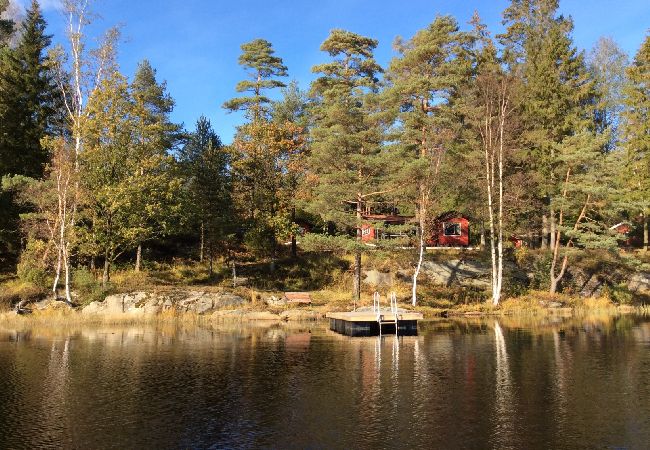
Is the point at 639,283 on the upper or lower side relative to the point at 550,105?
lower

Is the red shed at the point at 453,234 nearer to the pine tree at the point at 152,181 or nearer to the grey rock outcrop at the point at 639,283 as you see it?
the grey rock outcrop at the point at 639,283

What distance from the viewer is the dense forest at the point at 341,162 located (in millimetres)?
37094

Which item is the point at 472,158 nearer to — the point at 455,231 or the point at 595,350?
the point at 455,231

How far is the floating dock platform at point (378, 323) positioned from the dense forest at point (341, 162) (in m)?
8.33

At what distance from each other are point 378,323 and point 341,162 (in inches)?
545

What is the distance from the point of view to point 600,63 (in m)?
63.2

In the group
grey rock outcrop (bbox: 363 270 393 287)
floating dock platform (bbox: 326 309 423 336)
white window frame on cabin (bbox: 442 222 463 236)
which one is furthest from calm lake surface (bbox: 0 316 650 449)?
white window frame on cabin (bbox: 442 222 463 236)

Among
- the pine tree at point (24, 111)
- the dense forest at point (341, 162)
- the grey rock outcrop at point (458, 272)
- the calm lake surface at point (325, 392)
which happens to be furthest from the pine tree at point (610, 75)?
the pine tree at point (24, 111)

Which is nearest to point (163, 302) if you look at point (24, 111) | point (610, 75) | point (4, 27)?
point (24, 111)

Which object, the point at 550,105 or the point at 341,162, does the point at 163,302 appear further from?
the point at 550,105

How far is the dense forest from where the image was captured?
122ft

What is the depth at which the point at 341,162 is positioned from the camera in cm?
3900

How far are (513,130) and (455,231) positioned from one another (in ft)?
48.6

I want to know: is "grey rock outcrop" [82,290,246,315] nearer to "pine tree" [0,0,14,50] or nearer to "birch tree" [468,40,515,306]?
"birch tree" [468,40,515,306]
